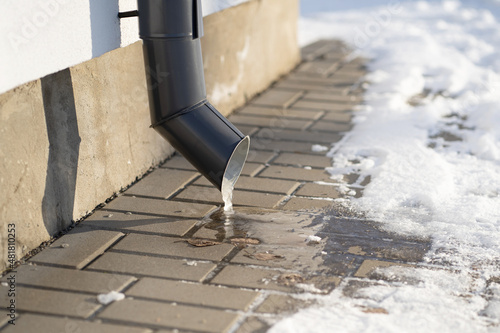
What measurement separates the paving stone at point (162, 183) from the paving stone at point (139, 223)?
33 centimetres

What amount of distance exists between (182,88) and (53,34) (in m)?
0.71

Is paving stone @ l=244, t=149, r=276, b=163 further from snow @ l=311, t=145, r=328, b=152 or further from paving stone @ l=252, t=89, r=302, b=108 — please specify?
paving stone @ l=252, t=89, r=302, b=108

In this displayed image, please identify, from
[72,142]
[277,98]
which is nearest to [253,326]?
[72,142]

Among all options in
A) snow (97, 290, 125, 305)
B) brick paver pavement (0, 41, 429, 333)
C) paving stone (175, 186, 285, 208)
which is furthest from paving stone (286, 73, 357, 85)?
snow (97, 290, 125, 305)

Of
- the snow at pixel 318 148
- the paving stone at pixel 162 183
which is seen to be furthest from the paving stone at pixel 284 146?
the paving stone at pixel 162 183

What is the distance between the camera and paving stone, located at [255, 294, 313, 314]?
293 centimetres

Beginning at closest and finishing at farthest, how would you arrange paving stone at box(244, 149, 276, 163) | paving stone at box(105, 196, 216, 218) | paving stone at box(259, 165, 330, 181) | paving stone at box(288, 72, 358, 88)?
paving stone at box(105, 196, 216, 218) → paving stone at box(259, 165, 330, 181) → paving stone at box(244, 149, 276, 163) → paving stone at box(288, 72, 358, 88)

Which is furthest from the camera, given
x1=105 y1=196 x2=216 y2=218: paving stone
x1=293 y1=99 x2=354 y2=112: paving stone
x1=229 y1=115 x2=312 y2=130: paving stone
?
x1=293 y1=99 x2=354 y2=112: paving stone

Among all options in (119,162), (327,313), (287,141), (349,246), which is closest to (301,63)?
(287,141)

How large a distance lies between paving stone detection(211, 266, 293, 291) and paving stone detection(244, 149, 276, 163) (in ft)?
5.27

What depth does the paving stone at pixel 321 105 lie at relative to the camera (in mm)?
6078

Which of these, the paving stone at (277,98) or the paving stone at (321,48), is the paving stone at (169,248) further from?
the paving stone at (321,48)

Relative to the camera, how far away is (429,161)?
471 cm

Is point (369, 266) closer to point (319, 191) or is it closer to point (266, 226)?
point (266, 226)
